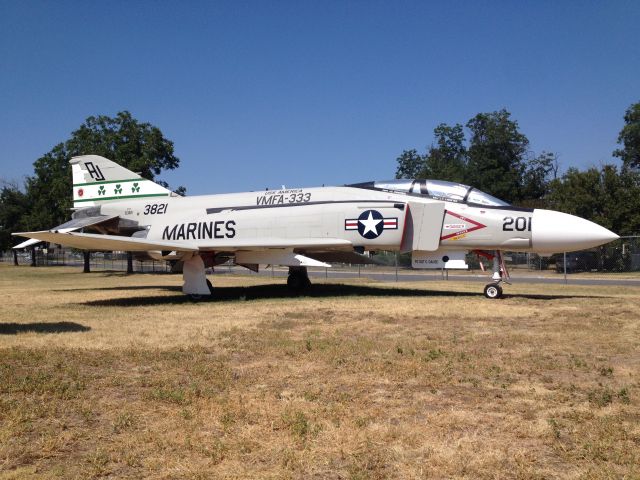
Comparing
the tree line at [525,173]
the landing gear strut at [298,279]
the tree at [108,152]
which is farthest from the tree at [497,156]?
the landing gear strut at [298,279]

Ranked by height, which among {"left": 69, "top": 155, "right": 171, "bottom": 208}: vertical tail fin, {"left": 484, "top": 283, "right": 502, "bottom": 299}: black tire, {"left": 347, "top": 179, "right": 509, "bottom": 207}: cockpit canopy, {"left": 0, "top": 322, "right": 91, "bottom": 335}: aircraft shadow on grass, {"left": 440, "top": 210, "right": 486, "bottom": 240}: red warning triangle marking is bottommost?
{"left": 0, "top": 322, "right": 91, "bottom": 335}: aircraft shadow on grass

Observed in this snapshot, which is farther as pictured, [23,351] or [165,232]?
[165,232]

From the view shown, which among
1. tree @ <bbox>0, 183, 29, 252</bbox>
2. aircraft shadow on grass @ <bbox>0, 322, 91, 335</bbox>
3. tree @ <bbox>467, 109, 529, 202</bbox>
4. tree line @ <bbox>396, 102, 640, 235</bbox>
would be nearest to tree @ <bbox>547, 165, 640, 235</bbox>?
tree line @ <bbox>396, 102, 640, 235</bbox>

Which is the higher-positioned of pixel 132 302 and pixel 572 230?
pixel 572 230

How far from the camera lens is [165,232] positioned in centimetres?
1592

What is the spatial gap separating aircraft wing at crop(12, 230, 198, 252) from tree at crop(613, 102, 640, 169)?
57923mm

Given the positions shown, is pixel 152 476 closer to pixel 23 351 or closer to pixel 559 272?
pixel 23 351

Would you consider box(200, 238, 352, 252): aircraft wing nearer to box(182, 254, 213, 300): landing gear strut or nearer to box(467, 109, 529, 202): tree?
box(182, 254, 213, 300): landing gear strut

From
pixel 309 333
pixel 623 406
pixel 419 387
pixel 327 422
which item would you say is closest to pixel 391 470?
pixel 327 422

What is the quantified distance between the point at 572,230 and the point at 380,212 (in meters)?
4.59

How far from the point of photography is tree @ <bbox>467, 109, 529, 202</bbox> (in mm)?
59250

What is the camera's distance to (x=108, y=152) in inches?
1409

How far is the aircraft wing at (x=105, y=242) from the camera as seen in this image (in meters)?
12.2

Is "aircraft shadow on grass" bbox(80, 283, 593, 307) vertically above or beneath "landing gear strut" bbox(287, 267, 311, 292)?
beneath
